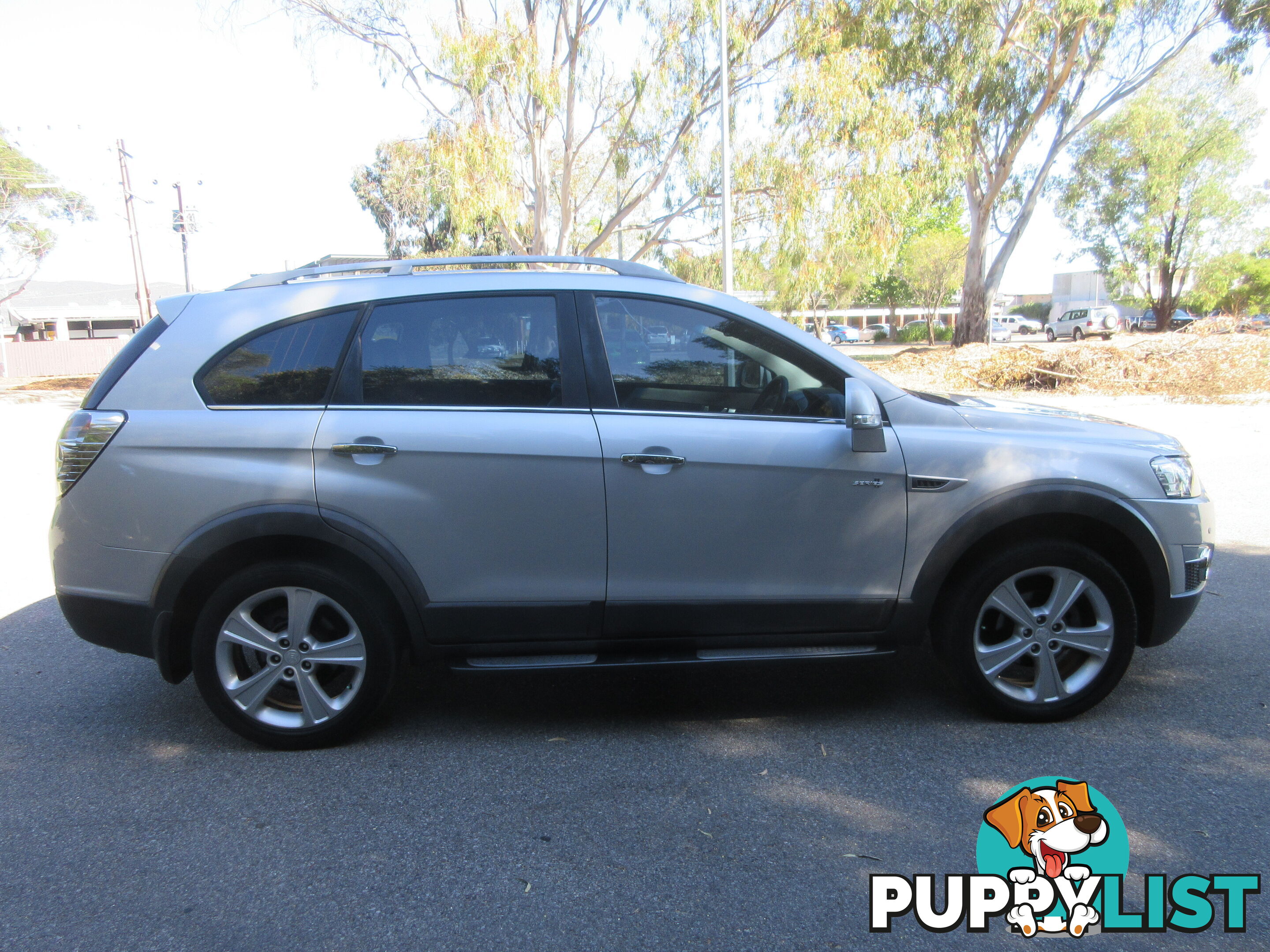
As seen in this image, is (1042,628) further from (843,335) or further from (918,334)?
(843,335)

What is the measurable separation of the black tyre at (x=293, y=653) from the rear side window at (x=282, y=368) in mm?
627

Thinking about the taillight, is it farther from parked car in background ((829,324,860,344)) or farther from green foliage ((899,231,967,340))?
parked car in background ((829,324,860,344))

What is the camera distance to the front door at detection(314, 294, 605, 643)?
3316mm

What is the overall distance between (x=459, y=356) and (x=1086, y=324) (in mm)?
48267

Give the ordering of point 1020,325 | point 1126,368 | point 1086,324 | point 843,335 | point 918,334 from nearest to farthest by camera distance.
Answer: point 1126,368 → point 1086,324 → point 918,334 → point 1020,325 → point 843,335

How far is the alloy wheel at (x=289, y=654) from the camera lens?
3.36 m

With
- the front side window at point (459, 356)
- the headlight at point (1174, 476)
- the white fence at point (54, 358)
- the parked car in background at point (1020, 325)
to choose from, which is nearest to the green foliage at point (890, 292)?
the parked car in background at point (1020, 325)

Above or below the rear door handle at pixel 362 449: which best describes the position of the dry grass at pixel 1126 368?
below

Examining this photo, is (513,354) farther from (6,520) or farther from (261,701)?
(6,520)

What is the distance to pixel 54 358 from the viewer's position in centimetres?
3994

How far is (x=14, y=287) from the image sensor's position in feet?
145

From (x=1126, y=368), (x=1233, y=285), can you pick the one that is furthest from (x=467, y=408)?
(x=1233, y=285)

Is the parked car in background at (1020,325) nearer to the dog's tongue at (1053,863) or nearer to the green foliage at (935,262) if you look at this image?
the green foliage at (935,262)

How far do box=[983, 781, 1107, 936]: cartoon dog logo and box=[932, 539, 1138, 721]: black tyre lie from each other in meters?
0.49
